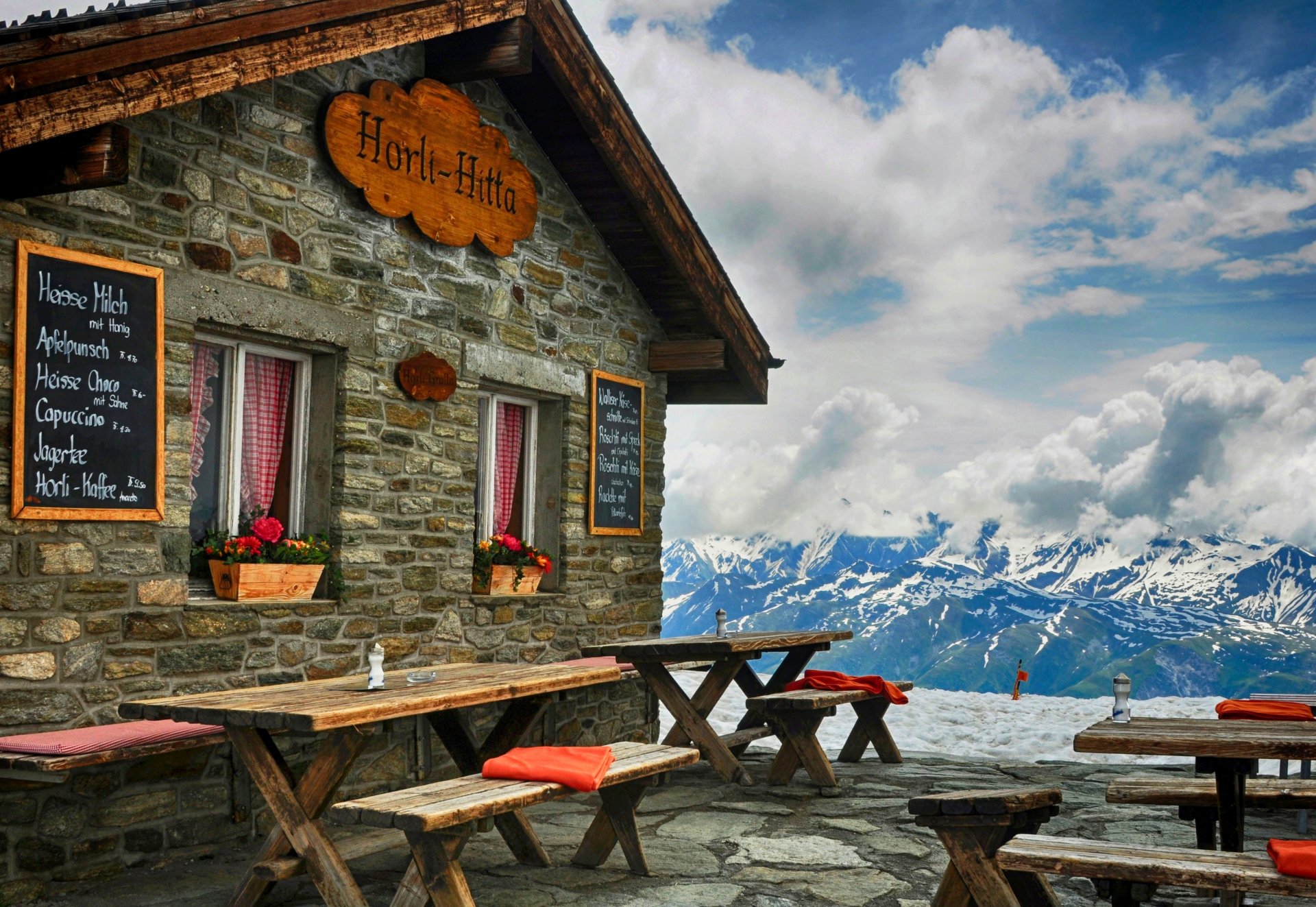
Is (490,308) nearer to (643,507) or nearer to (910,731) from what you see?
(643,507)

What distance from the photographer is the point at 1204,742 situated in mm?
4000

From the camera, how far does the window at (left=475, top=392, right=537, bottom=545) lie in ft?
25.4

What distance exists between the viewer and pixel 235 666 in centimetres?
561

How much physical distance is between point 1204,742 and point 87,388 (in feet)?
14.8

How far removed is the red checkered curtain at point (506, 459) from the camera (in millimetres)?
7852

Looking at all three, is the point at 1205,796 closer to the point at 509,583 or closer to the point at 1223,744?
the point at 1223,744

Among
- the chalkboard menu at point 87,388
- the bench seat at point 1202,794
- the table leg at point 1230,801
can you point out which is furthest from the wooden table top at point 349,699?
the table leg at point 1230,801

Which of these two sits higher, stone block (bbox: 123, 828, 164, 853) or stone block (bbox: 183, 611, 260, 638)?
stone block (bbox: 183, 611, 260, 638)

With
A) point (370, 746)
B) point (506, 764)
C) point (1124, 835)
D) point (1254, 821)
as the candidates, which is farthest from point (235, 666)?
point (1254, 821)

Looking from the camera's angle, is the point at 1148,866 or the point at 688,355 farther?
the point at 688,355

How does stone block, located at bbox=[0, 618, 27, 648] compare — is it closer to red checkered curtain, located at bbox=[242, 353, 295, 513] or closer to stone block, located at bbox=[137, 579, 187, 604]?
stone block, located at bbox=[137, 579, 187, 604]

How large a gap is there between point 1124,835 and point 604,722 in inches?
144

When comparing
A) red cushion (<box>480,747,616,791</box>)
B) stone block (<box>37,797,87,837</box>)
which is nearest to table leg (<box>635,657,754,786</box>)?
red cushion (<box>480,747,616,791</box>)

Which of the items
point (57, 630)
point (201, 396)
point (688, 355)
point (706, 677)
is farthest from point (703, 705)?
point (57, 630)
